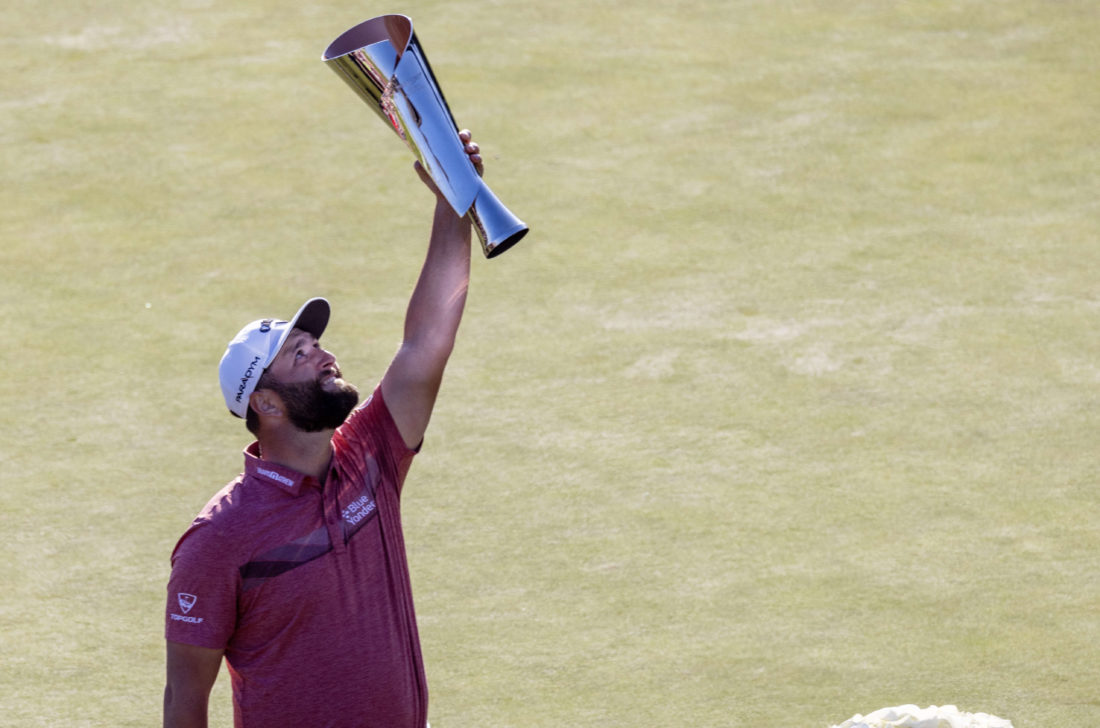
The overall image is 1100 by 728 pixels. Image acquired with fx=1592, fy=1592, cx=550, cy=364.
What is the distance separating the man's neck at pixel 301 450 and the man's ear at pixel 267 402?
62mm

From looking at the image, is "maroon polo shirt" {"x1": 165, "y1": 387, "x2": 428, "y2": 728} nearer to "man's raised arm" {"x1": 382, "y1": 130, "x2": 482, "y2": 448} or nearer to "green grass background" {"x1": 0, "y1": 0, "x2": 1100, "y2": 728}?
"man's raised arm" {"x1": 382, "y1": 130, "x2": 482, "y2": 448}

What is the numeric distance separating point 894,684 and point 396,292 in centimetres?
467

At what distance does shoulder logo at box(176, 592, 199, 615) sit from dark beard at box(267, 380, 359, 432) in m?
0.56

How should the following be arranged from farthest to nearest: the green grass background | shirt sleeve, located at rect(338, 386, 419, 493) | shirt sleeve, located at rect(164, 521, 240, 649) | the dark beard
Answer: the green grass background, shirt sleeve, located at rect(338, 386, 419, 493), the dark beard, shirt sleeve, located at rect(164, 521, 240, 649)

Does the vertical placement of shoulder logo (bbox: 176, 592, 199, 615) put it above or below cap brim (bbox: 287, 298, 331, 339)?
below

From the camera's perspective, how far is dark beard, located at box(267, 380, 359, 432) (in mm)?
4355

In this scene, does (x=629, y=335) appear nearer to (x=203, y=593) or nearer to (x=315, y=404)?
(x=315, y=404)

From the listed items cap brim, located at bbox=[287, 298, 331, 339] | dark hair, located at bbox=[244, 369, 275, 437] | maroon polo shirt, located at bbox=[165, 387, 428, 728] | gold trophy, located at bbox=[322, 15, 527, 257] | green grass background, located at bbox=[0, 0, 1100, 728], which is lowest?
green grass background, located at bbox=[0, 0, 1100, 728]

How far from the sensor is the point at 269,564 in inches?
165

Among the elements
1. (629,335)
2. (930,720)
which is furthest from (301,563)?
(629,335)

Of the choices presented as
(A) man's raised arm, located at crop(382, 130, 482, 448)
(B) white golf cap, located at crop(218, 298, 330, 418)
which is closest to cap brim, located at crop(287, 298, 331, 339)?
(B) white golf cap, located at crop(218, 298, 330, 418)

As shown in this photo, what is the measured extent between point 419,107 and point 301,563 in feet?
4.32

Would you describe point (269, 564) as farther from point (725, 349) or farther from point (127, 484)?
point (725, 349)

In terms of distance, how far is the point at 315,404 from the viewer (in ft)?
14.4
